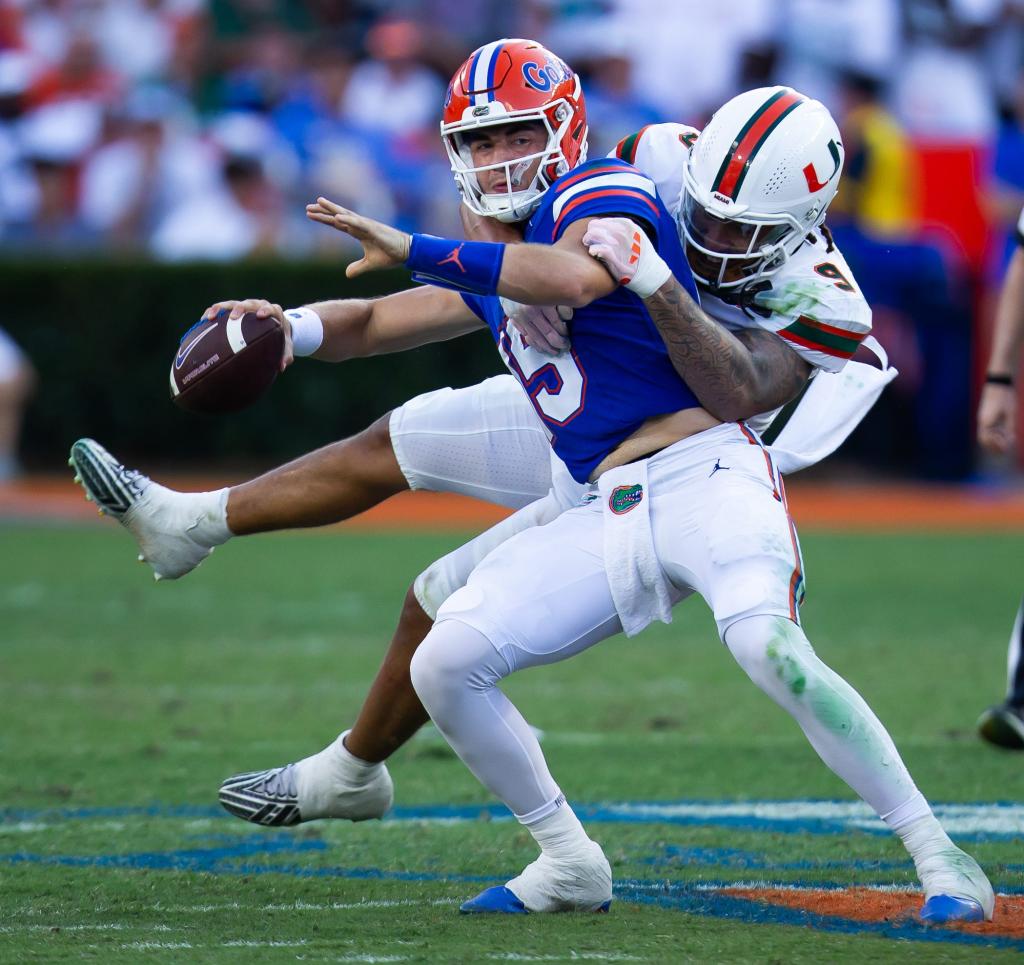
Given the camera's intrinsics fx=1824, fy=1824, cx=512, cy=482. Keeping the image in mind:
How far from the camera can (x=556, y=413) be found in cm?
406

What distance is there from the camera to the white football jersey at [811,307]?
13.2 feet

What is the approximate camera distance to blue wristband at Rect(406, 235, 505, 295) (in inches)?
144

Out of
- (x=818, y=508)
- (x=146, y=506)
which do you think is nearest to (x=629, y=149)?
(x=146, y=506)

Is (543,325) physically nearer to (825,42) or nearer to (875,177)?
(875,177)

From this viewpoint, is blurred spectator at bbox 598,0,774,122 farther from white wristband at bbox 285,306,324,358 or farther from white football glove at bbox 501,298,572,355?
white football glove at bbox 501,298,572,355

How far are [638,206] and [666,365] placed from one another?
36 centimetres

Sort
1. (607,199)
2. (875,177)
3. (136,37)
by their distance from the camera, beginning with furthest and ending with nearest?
(136,37) → (875,177) → (607,199)

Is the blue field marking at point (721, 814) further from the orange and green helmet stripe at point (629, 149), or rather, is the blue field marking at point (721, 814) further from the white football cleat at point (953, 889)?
the orange and green helmet stripe at point (629, 149)

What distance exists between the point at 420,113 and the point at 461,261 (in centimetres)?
1083

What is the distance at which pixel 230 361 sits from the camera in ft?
13.3

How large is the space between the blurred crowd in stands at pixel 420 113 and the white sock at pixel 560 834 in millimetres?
9384

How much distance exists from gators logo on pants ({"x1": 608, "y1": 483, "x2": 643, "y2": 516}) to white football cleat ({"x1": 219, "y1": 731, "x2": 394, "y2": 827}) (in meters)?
→ 1.05

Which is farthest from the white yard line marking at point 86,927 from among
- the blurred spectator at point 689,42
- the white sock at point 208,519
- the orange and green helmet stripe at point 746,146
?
the blurred spectator at point 689,42

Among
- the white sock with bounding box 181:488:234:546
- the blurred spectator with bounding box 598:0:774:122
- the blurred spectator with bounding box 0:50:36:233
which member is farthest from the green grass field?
the blurred spectator with bounding box 598:0:774:122
